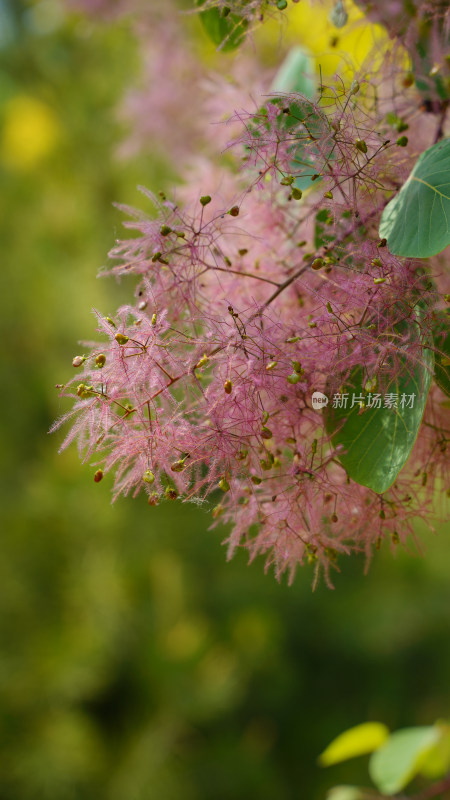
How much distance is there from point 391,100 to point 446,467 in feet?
0.96

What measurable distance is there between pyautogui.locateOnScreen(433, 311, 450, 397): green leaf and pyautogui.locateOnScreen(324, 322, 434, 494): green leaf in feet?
0.05

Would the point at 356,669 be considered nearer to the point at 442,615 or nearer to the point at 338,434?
the point at 442,615

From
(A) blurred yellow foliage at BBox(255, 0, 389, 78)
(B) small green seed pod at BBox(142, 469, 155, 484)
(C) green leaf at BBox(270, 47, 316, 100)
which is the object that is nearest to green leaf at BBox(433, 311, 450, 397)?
(B) small green seed pod at BBox(142, 469, 155, 484)

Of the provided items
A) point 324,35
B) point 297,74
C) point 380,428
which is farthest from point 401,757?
point 324,35

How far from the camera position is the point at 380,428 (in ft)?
1.35

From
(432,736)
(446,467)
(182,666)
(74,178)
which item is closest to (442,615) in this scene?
(182,666)

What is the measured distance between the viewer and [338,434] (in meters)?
0.42

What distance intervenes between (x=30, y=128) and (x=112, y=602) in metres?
1.56

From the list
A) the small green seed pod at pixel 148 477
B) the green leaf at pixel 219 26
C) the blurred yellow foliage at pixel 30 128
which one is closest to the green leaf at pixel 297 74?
the green leaf at pixel 219 26

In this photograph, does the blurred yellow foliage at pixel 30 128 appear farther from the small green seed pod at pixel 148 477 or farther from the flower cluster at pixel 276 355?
the small green seed pod at pixel 148 477

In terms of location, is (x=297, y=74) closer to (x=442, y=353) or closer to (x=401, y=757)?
(x=442, y=353)

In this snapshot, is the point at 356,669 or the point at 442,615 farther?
the point at 356,669

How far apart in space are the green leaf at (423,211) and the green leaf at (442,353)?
47mm

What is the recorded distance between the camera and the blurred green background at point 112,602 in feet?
6.19
